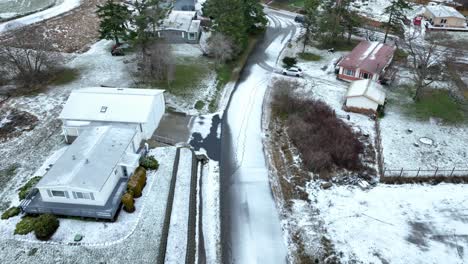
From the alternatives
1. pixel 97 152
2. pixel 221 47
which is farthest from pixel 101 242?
pixel 221 47

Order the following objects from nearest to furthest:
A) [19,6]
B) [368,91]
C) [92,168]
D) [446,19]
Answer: [92,168] → [368,91] → [446,19] → [19,6]

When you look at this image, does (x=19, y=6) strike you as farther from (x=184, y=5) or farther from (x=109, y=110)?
(x=109, y=110)

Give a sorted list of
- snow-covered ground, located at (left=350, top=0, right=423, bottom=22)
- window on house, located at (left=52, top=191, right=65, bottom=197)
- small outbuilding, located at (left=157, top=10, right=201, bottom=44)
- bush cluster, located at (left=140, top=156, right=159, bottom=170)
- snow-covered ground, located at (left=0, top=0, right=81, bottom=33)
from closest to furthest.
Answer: window on house, located at (left=52, top=191, right=65, bottom=197), bush cluster, located at (left=140, top=156, right=159, bottom=170), small outbuilding, located at (left=157, top=10, right=201, bottom=44), snow-covered ground, located at (left=0, top=0, right=81, bottom=33), snow-covered ground, located at (left=350, top=0, right=423, bottom=22)

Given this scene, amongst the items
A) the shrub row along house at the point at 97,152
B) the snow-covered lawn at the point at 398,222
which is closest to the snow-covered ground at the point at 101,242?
the shrub row along house at the point at 97,152

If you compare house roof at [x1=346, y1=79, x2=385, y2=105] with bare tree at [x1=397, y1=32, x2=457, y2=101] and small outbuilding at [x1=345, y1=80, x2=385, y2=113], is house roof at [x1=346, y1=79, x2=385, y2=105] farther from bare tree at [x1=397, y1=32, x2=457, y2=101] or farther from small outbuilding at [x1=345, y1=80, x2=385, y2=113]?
bare tree at [x1=397, y1=32, x2=457, y2=101]

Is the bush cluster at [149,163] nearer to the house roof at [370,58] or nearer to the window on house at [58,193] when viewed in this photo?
the window on house at [58,193]

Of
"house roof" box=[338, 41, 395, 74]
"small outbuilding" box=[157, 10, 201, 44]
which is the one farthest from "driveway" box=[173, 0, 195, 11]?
"house roof" box=[338, 41, 395, 74]

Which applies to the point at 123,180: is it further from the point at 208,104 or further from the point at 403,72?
the point at 403,72

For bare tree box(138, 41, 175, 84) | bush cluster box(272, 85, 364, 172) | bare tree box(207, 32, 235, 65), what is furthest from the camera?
bare tree box(207, 32, 235, 65)

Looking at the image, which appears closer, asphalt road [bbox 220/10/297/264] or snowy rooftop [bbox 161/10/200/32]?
asphalt road [bbox 220/10/297/264]
